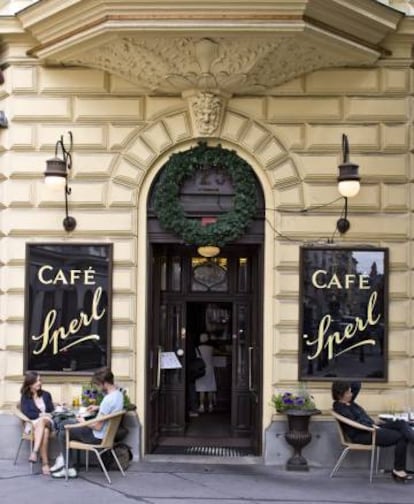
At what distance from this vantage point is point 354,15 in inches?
400

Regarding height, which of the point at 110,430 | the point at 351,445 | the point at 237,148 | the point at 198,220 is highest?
the point at 237,148

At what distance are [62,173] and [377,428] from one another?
5.18 m

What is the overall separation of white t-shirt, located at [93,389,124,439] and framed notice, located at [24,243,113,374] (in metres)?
1.10

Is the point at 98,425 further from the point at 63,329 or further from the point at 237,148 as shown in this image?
the point at 237,148

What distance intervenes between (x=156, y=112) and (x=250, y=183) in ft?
5.37

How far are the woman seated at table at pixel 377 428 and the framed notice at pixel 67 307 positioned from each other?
3188 millimetres

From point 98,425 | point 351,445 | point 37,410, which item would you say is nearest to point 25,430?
point 37,410

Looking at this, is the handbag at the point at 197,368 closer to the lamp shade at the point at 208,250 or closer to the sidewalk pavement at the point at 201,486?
the lamp shade at the point at 208,250

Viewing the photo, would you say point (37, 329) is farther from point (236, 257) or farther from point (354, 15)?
point (354, 15)

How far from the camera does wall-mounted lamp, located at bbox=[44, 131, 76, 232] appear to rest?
10.3 metres

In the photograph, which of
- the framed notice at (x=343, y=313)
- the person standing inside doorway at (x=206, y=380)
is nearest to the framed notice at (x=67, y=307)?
the framed notice at (x=343, y=313)

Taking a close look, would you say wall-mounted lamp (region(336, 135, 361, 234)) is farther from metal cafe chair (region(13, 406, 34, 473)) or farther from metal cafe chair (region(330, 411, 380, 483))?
metal cafe chair (region(13, 406, 34, 473))

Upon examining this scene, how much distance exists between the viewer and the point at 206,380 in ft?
46.0

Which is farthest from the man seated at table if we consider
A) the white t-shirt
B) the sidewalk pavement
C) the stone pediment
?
the stone pediment
